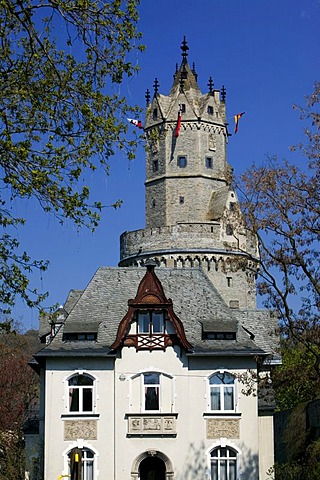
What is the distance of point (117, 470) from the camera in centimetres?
3228

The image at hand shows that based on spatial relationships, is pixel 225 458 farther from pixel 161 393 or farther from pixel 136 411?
pixel 136 411

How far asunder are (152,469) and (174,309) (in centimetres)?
604

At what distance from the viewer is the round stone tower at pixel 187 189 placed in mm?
65250

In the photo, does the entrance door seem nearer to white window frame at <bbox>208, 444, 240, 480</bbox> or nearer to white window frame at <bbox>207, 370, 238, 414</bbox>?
white window frame at <bbox>208, 444, 240, 480</bbox>

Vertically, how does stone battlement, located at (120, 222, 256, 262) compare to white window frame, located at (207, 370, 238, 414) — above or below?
above

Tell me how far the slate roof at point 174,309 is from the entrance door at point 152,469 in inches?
167

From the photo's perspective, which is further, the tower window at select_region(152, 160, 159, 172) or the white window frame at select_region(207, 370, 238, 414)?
the tower window at select_region(152, 160, 159, 172)

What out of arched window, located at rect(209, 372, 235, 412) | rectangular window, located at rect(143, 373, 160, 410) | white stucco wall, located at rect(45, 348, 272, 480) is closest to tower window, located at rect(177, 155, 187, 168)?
white stucco wall, located at rect(45, 348, 272, 480)

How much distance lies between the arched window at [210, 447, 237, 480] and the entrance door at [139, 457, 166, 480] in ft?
6.83

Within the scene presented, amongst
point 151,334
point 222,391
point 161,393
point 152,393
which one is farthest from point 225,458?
point 151,334

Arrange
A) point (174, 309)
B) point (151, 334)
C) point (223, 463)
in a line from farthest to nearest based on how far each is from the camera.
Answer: point (174, 309)
point (151, 334)
point (223, 463)

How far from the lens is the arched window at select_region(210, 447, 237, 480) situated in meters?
32.3

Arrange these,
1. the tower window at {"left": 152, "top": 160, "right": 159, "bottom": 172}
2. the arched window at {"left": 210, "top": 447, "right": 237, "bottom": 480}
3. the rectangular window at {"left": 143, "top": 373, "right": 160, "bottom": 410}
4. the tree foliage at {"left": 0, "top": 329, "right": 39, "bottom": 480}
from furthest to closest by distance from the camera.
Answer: the tower window at {"left": 152, "top": 160, "right": 159, "bottom": 172}
the tree foliage at {"left": 0, "top": 329, "right": 39, "bottom": 480}
the rectangular window at {"left": 143, "top": 373, "right": 160, "bottom": 410}
the arched window at {"left": 210, "top": 447, "right": 237, "bottom": 480}

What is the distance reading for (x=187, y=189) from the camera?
70.4 metres
